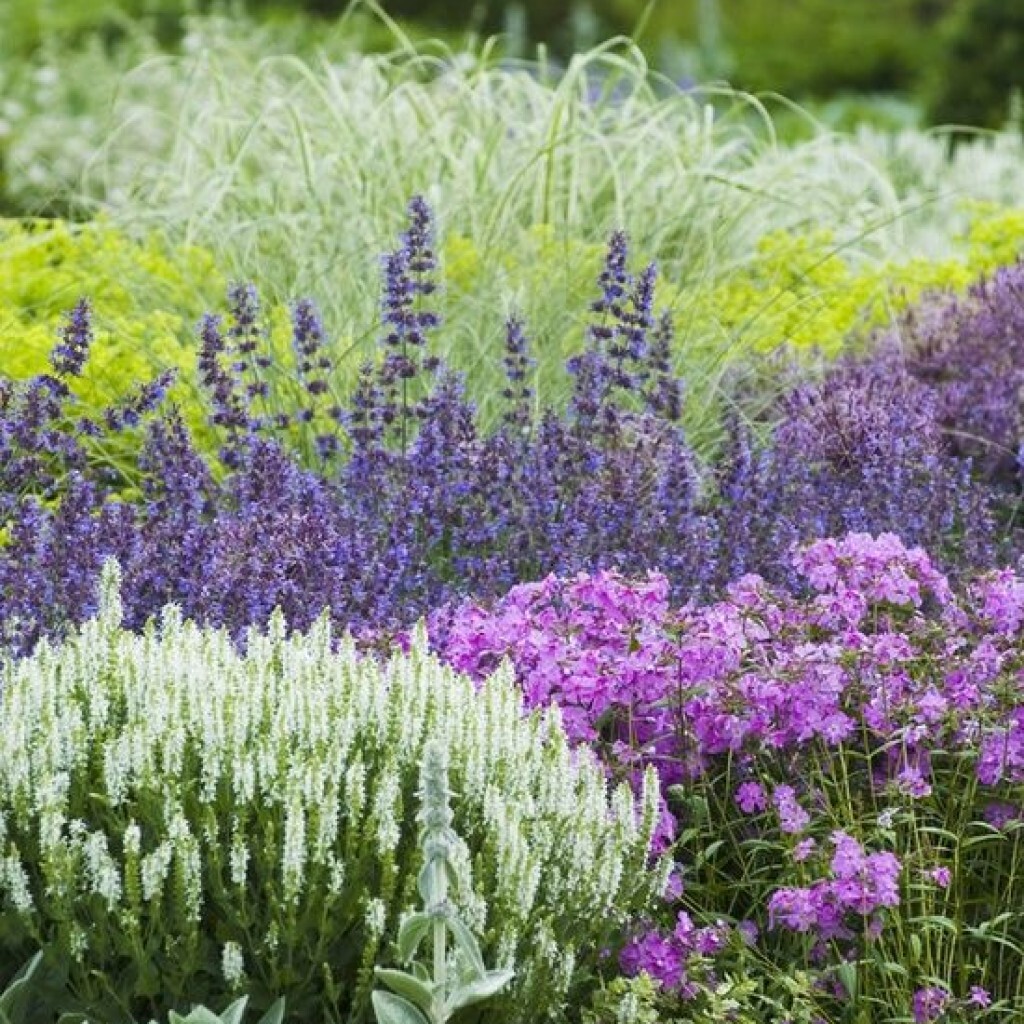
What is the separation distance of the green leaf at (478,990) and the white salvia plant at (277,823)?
0.14 metres

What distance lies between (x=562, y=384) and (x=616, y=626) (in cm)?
211

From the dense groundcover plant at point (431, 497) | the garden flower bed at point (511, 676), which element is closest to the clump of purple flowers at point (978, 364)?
the garden flower bed at point (511, 676)

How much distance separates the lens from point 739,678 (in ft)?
11.6

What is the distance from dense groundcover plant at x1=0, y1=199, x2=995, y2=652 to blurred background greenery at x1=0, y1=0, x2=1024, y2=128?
32.7ft

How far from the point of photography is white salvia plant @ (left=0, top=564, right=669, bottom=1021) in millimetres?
2941

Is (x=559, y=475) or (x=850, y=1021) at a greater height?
(x=559, y=475)

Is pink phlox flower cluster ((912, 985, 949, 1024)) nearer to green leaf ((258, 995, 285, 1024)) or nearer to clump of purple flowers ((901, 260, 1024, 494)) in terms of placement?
green leaf ((258, 995, 285, 1024))

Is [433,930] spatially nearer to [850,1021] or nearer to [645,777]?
[645,777]

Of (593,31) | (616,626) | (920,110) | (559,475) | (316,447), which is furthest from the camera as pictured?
(593,31)

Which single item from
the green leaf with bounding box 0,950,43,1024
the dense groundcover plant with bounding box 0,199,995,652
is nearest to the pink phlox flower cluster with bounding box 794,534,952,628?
the dense groundcover plant with bounding box 0,199,995,652

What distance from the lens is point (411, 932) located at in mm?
2795

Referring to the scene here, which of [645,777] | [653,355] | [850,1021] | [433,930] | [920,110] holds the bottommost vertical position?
[850,1021]

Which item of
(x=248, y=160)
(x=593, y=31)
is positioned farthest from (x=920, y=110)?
(x=248, y=160)

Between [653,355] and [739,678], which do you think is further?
[653,355]
